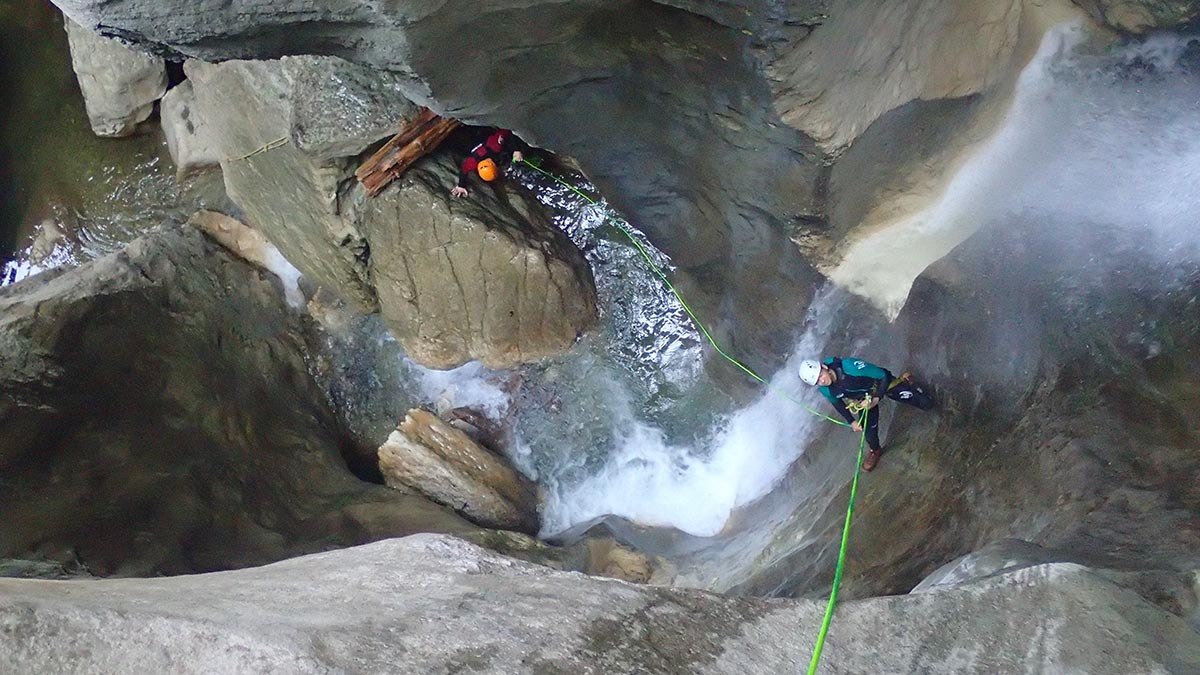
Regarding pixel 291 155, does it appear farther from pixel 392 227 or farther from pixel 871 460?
pixel 871 460

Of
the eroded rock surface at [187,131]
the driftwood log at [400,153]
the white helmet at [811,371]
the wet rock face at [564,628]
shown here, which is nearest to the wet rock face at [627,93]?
the white helmet at [811,371]

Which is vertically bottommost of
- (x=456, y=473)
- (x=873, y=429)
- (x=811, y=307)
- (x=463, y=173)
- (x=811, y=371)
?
(x=456, y=473)

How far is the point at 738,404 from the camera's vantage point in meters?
6.44

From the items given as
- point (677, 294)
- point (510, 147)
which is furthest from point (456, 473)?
point (510, 147)

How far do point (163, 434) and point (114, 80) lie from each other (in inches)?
184

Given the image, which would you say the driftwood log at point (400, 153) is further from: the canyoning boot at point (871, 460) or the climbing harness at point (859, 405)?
the canyoning boot at point (871, 460)

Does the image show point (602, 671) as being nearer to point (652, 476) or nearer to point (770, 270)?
point (770, 270)

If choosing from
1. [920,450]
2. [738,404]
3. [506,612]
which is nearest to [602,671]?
[506,612]

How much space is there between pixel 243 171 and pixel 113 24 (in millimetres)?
3977

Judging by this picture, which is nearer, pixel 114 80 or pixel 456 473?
pixel 456 473

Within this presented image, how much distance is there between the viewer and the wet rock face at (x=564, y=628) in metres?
2.12

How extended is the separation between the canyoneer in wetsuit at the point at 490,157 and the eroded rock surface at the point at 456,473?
2.13 m

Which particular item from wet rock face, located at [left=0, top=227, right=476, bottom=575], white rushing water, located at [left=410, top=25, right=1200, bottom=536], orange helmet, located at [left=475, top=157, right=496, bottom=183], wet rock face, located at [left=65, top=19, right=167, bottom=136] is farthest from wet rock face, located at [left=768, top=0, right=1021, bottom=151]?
wet rock face, located at [left=65, top=19, right=167, bottom=136]

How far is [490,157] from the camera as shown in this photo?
6.42 m
